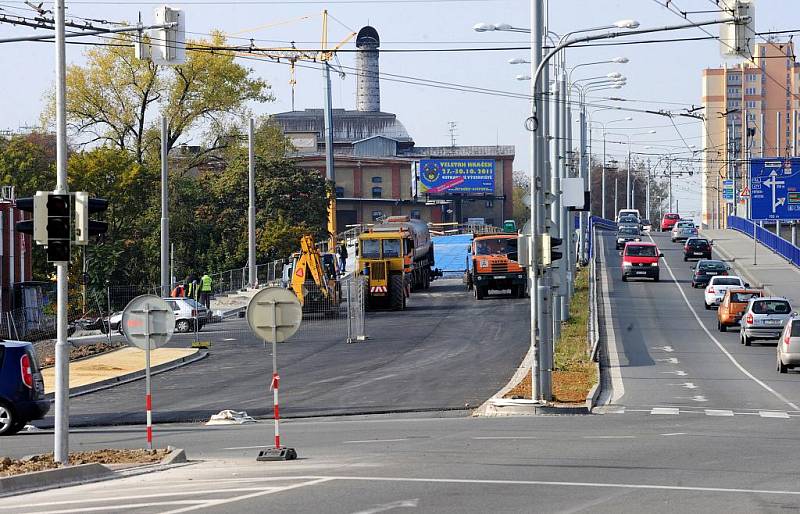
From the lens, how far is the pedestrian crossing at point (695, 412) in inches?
970

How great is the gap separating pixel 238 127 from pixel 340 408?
58.1m

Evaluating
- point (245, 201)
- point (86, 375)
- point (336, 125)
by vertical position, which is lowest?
point (86, 375)

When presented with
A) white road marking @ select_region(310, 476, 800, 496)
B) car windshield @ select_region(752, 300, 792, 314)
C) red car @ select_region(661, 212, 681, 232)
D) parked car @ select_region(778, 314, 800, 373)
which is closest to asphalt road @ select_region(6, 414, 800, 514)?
white road marking @ select_region(310, 476, 800, 496)

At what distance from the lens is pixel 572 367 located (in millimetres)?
34531

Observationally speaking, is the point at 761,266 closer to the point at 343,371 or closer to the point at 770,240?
the point at 770,240

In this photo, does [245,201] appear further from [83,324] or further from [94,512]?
[94,512]

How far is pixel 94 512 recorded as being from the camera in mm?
Answer: 11805

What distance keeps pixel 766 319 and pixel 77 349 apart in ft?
74.6

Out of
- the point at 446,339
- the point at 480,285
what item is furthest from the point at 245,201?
the point at 446,339

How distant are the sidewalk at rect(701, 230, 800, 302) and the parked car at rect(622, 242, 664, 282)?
5.51 meters

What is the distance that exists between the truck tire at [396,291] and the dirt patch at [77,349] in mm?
14516

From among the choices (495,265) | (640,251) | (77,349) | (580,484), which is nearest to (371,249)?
(495,265)

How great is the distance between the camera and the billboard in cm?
13775

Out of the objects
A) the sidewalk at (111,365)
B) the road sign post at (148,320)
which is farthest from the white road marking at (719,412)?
the sidewalk at (111,365)
